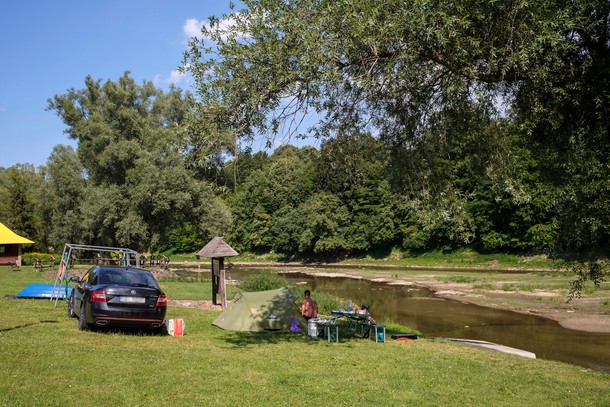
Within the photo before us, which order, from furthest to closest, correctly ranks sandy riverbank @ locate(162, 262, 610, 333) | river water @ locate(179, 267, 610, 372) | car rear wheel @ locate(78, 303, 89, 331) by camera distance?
sandy riverbank @ locate(162, 262, 610, 333)
river water @ locate(179, 267, 610, 372)
car rear wheel @ locate(78, 303, 89, 331)

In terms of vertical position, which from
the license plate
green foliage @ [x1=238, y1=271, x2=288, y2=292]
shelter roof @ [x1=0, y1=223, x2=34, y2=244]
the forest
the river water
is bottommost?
the river water

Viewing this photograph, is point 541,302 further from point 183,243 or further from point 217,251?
point 183,243

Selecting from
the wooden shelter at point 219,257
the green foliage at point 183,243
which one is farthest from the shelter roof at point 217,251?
the green foliage at point 183,243

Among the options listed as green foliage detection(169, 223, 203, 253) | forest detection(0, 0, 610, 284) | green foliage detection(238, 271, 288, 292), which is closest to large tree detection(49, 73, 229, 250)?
green foliage detection(238, 271, 288, 292)

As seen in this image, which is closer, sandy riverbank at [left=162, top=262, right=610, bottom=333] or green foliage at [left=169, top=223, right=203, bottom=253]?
sandy riverbank at [left=162, top=262, right=610, bottom=333]

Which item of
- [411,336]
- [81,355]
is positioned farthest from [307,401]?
[411,336]

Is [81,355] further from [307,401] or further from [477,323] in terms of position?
[477,323]

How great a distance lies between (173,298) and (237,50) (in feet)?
51.9

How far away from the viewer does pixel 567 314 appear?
24.9m

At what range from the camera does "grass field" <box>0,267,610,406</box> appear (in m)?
7.38

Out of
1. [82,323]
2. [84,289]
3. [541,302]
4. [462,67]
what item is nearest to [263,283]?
[84,289]

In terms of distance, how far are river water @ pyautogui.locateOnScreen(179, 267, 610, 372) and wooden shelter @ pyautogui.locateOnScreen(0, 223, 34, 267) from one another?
2980cm

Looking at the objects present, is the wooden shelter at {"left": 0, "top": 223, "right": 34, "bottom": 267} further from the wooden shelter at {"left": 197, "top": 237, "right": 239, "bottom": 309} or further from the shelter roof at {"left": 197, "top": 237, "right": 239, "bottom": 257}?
the shelter roof at {"left": 197, "top": 237, "right": 239, "bottom": 257}

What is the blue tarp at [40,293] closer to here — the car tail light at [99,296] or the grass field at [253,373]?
the grass field at [253,373]
